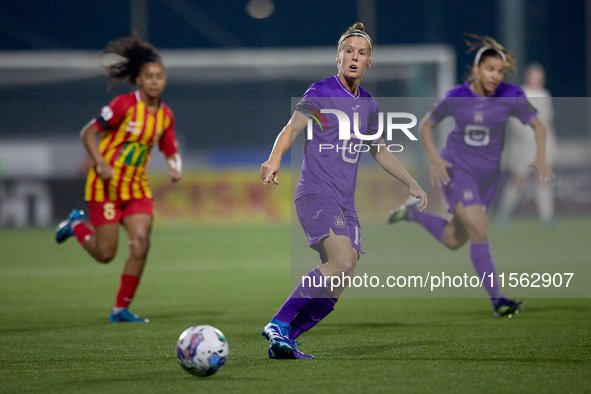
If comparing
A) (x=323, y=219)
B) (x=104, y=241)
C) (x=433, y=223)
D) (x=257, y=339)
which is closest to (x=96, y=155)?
(x=104, y=241)

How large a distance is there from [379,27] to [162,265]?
23332mm

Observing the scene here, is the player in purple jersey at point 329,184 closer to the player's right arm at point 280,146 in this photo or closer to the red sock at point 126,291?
the player's right arm at point 280,146

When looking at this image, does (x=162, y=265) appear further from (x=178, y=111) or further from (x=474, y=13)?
(x=474, y=13)

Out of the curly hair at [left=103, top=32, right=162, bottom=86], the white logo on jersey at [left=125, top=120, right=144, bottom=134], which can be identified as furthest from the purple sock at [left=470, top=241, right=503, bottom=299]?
the curly hair at [left=103, top=32, right=162, bottom=86]

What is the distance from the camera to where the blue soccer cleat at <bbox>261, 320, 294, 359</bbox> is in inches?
165

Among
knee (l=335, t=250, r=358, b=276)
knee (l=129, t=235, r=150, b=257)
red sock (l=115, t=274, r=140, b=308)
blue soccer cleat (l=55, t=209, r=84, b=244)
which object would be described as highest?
blue soccer cleat (l=55, t=209, r=84, b=244)

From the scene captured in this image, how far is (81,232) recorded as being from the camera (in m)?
6.55

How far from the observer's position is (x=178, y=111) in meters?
20.6

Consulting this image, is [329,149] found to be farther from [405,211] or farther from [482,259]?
[405,211]

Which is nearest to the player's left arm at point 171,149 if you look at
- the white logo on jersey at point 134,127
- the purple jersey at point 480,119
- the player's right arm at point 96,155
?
the white logo on jersey at point 134,127

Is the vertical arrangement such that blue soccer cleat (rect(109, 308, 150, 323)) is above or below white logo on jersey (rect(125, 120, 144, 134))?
below

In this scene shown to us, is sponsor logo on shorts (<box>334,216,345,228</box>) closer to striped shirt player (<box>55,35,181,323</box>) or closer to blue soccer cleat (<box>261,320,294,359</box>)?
blue soccer cleat (<box>261,320,294,359</box>)

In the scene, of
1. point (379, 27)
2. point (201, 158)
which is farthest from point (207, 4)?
point (201, 158)

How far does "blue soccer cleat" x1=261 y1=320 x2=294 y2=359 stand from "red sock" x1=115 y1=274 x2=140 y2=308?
6.71 ft
